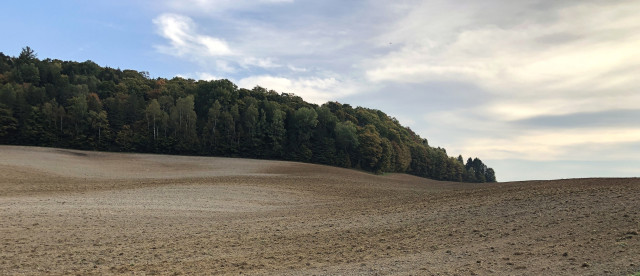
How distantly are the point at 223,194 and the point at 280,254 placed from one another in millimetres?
18122

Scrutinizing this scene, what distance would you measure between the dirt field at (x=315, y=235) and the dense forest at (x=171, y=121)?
36998 millimetres

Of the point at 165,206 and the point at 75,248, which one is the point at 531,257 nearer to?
the point at 75,248

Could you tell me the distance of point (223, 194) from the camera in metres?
29.2

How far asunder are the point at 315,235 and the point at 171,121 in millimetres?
57283

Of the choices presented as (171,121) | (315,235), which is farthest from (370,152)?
(315,235)

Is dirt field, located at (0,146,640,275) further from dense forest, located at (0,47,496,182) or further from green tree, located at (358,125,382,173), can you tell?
green tree, located at (358,125,382,173)

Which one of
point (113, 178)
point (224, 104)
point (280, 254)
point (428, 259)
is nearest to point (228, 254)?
point (280, 254)

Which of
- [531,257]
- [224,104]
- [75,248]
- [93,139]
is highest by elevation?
[224,104]

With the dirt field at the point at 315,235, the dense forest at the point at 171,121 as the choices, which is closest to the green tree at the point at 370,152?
the dense forest at the point at 171,121

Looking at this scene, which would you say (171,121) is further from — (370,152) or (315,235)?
(315,235)

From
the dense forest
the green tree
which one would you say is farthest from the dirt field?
the green tree

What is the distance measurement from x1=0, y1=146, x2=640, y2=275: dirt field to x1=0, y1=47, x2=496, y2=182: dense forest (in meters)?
37.0

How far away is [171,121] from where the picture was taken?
217ft

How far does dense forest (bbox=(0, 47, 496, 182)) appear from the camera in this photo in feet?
197
